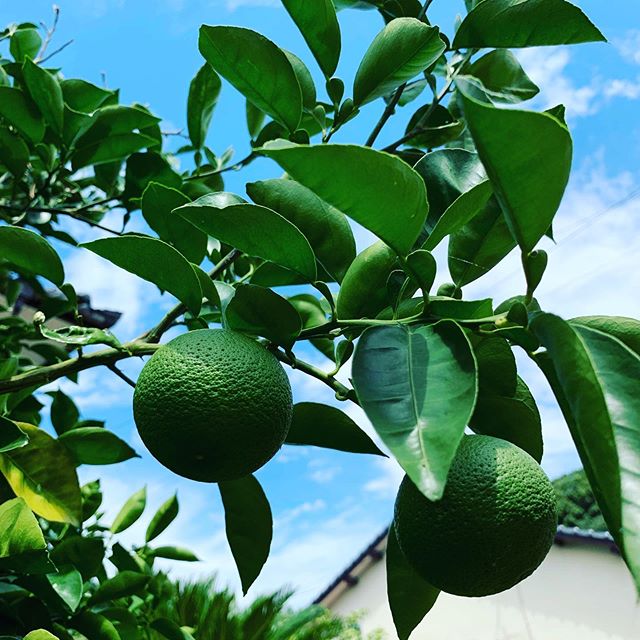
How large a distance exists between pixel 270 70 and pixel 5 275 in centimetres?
198

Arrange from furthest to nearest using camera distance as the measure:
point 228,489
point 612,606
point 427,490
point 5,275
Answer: point 612,606, point 5,275, point 228,489, point 427,490

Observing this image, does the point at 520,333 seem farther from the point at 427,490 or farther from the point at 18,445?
the point at 18,445

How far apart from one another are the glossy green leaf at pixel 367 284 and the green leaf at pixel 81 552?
2.81 feet

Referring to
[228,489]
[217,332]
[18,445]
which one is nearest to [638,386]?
[217,332]

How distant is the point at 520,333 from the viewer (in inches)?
25.4

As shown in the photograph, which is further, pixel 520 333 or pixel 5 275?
pixel 5 275

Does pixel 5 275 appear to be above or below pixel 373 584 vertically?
above

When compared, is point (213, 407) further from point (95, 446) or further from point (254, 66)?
point (95, 446)

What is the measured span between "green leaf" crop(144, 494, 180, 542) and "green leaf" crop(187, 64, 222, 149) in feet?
2.89

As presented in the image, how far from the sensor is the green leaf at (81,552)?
4.58 feet

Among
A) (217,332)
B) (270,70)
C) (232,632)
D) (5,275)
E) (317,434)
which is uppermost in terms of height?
(270,70)

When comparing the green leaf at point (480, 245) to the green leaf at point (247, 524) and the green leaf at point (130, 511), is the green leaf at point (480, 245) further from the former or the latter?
the green leaf at point (130, 511)

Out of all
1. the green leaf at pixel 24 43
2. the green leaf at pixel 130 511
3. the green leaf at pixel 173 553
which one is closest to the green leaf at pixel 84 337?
the green leaf at pixel 130 511

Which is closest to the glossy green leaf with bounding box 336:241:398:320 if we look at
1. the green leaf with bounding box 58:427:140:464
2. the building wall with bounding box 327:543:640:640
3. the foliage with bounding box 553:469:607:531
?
the green leaf with bounding box 58:427:140:464
